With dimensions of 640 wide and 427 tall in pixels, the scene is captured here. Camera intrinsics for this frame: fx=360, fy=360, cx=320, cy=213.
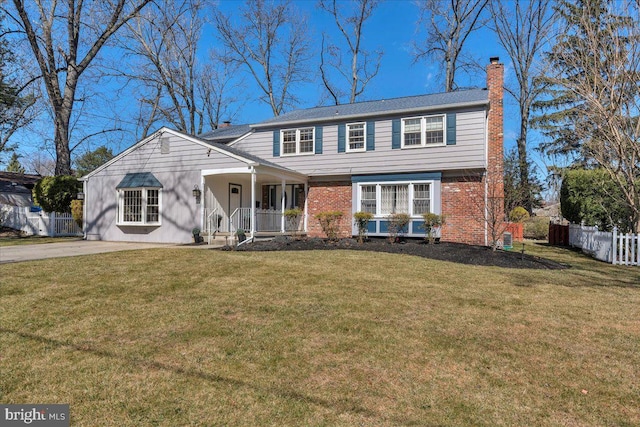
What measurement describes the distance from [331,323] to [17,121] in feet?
89.5

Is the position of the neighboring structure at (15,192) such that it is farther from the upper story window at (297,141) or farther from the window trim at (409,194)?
the window trim at (409,194)

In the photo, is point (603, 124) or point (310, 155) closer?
point (603, 124)

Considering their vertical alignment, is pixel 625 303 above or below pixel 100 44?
below

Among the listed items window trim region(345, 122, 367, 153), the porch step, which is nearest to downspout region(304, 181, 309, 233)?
window trim region(345, 122, 367, 153)

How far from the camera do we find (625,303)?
5695mm

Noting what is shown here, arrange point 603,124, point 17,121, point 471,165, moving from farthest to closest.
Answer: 1. point 17,121
2. point 471,165
3. point 603,124

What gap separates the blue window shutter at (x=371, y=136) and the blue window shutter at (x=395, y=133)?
2.52 ft

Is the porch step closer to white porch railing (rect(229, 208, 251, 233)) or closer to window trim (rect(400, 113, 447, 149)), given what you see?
white porch railing (rect(229, 208, 251, 233))

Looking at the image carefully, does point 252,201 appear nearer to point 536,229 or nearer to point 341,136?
point 341,136

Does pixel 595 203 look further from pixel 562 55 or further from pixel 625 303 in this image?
pixel 625 303

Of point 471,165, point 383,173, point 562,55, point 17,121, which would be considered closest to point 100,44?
point 17,121

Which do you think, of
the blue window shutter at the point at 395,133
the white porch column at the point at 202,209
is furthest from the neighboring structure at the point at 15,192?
the blue window shutter at the point at 395,133

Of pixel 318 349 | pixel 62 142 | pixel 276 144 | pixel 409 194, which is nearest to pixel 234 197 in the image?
pixel 276 144

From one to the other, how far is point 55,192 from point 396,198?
17593 mm
